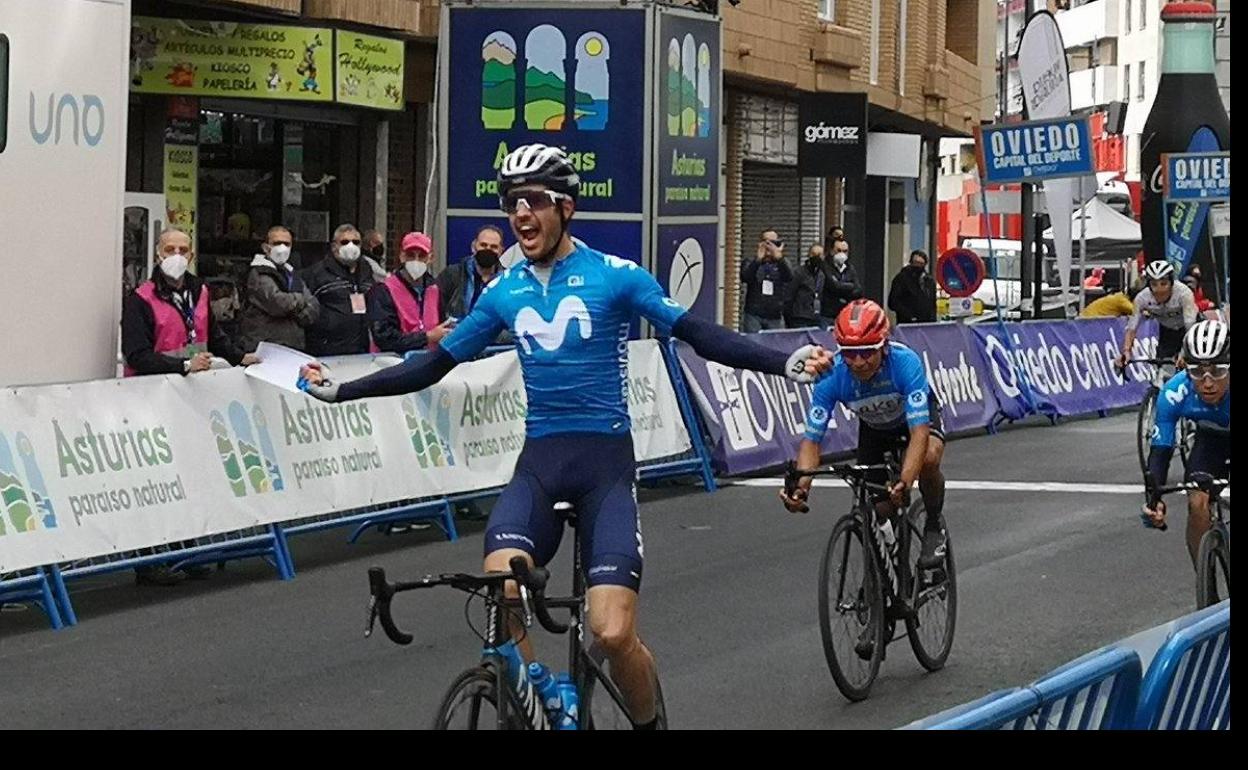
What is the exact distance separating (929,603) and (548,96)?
11.2 m

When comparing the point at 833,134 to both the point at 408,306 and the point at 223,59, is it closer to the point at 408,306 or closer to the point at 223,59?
the point at 223,59

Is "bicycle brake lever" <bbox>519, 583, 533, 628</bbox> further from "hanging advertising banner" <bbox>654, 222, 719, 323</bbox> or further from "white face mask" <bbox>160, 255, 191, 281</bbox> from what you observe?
"hanging advertising banner" <bbox>654, 222, 719, 323</bbox>

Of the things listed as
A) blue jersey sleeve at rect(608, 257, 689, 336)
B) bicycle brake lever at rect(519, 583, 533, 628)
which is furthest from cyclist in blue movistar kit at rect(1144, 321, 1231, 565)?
bicycle brake lever at rect(519, 583, 533, 628)

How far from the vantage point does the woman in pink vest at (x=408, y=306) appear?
1606 centimetres

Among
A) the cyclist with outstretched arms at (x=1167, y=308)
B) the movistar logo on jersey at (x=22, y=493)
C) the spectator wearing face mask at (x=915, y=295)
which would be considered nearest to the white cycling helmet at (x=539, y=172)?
the movistar logo on jersey at (x=22, y=493)

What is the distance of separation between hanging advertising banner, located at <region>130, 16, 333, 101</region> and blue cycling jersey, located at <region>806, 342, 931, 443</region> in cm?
1273

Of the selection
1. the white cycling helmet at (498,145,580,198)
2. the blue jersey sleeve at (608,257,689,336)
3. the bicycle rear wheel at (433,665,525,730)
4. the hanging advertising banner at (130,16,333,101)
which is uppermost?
the hanging advertising banner at (130,16,333,101)

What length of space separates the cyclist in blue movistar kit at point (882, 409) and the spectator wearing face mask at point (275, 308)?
20.2 ft

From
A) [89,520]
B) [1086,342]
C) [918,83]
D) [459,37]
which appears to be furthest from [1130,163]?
[89,520]

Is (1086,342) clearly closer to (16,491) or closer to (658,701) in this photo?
(16,491)

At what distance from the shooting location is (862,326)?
9953mm

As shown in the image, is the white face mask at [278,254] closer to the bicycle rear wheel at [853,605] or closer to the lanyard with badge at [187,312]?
the lanyard with badge at [187,312]

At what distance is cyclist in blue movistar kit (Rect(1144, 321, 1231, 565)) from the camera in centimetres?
1050

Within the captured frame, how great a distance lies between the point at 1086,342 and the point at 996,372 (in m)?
3.00
